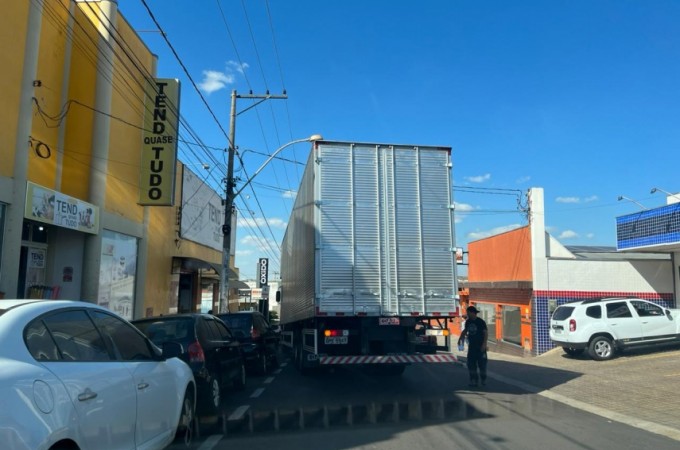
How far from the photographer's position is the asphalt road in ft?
22.0

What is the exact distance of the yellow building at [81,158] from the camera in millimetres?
11031

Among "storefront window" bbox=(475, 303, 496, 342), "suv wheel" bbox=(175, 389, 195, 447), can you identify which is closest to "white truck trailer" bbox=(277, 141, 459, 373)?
"suv wheel" bbox=(175, 389, 195, 447)

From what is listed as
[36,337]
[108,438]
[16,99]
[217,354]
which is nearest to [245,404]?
[217,354]

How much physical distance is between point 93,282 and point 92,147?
3439 millimetres

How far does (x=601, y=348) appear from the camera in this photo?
16094 mm

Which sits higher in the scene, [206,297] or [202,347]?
[206,297]

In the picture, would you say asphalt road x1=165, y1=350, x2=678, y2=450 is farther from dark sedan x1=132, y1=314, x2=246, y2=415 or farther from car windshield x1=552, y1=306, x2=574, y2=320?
car windshield x1=552, y1=306, x2=574, y2=320

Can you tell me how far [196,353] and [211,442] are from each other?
1.51 meters

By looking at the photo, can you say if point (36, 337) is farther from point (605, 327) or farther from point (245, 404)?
point (605, 327)

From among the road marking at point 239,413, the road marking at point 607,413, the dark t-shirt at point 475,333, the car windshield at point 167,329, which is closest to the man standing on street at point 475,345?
the dark t-shirt at point 475,333

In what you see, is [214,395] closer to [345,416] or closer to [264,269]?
[345,416]

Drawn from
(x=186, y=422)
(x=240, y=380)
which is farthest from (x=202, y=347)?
(x=240, y=380)

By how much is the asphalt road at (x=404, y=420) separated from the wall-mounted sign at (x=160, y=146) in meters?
7.06

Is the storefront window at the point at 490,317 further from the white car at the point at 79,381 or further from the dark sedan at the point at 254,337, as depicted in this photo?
the white car at the point at 79,381
